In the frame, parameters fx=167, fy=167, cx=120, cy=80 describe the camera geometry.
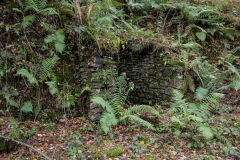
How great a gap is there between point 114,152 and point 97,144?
0.42 m

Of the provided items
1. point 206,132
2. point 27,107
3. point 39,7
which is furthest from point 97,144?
point 39,7

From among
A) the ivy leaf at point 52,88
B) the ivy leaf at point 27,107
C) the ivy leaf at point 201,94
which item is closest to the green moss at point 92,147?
the ivy leaf at point 52,88

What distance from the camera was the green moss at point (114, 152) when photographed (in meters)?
2.91

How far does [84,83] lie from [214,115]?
3.47 meters

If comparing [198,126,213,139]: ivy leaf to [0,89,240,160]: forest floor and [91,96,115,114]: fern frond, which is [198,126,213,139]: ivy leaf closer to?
[0,89,240,160]: forest floor

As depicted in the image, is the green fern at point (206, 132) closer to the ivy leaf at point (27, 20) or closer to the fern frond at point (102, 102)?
the fern frond at point (102, 102)

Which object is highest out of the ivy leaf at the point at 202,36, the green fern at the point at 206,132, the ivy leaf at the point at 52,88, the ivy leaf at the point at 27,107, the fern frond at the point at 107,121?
the ivy leaf at the point at 202,36

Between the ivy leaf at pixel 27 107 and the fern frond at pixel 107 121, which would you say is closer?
the fern frond at pixel 107 121

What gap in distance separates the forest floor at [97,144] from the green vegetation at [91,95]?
0.02 meters

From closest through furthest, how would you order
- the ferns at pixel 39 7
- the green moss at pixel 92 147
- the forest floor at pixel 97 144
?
the forest floor at pixel 97 144 < the green moss at pixel 92 147 < the ferns at pixel 39 7

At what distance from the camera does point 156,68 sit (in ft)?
16.1

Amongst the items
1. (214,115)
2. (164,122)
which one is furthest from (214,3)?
(164,122)

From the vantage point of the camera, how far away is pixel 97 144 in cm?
320

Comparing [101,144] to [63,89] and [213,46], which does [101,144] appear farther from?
[213,46]
